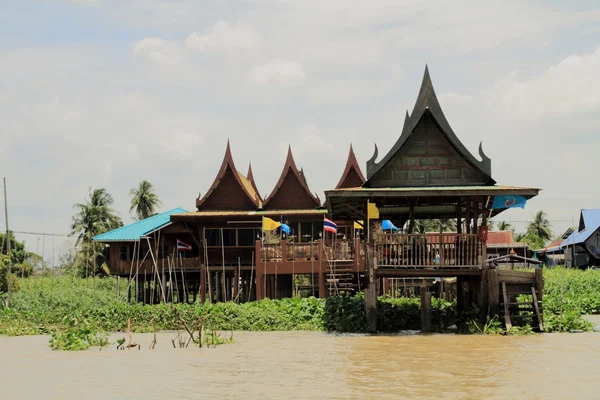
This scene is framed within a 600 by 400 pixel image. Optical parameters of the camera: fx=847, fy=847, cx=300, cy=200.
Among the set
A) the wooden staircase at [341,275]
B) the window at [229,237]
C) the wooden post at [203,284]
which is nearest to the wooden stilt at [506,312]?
the wooden staircase at [341,275]

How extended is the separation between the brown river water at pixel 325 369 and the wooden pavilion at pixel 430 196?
4.82ft

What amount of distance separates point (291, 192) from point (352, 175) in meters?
2.61

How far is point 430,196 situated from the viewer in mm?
20094

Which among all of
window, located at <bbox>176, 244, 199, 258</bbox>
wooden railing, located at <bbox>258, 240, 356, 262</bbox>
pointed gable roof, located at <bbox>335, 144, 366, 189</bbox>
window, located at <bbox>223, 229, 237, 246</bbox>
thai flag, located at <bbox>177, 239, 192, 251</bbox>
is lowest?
wooden railing, located at <bbox>258, 240, 356, 262</bbox>

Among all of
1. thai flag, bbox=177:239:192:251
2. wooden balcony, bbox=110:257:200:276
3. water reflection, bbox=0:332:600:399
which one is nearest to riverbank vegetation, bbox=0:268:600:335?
water reflection, bbox=0:332:600:399

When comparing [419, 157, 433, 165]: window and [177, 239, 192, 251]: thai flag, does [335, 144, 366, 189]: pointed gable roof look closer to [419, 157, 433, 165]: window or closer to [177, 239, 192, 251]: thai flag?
[177, 239, 192, 251]: thai flag

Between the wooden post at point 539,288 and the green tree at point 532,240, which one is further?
the green tree at point 532,240

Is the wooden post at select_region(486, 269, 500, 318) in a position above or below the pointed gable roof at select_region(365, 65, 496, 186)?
below

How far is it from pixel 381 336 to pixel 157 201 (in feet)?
137

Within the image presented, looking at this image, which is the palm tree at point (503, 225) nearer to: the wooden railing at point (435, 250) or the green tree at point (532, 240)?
the green tree at point (532, 240)

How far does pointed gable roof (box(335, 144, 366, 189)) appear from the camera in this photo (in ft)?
107

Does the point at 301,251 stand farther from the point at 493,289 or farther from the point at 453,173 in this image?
the point at 493,289

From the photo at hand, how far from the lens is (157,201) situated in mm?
59344

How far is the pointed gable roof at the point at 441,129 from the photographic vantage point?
20.2 metres
